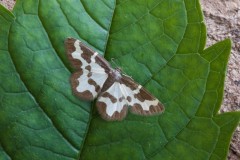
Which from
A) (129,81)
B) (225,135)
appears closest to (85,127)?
(129,81)

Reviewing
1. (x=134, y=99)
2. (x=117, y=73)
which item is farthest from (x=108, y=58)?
(x=134, y=99)

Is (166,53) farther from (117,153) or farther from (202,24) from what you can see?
(117,153)

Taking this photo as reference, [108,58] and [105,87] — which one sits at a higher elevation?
[108,58]

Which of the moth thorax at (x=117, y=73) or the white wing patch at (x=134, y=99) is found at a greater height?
the moth thorax at (x=117, y=73)

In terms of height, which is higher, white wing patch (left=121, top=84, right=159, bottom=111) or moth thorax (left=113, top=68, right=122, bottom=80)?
moth thorax (left=113, top=68, right=122, bottom=80)

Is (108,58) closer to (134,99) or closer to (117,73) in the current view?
(117,73)
